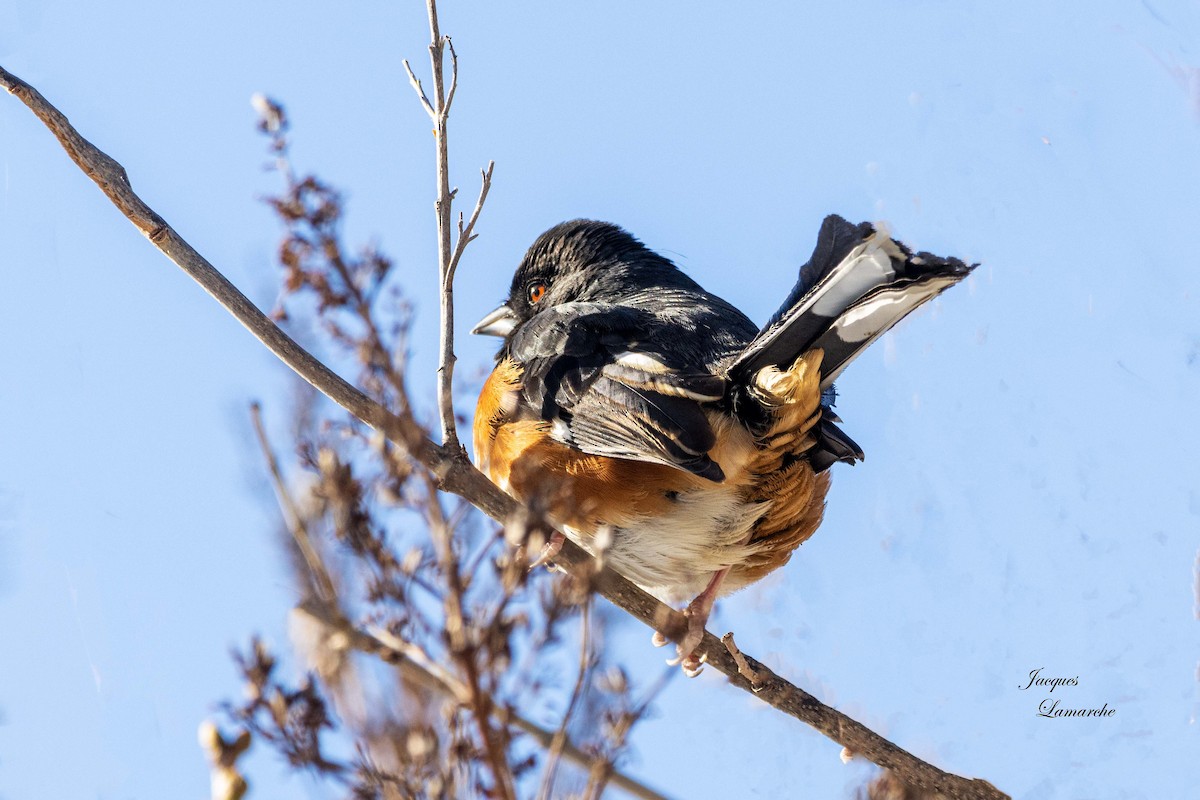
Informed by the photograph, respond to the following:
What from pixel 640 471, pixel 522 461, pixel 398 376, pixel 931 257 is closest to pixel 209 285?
pixel 398 376

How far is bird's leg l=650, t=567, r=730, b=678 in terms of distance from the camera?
3590mm

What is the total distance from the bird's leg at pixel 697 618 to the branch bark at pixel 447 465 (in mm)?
53

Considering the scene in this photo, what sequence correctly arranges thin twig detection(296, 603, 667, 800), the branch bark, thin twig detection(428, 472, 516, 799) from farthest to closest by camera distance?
the branch bark, thin twig detection(296, 603, 667, 800), thin twig detection(428, 472, 516, 799)

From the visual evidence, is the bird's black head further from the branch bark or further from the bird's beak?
the branch bark

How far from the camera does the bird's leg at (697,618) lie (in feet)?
11.8

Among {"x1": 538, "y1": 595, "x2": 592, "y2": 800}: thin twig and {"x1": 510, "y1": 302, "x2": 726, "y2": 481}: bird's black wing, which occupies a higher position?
{"x1": 510, "y1": 302, "x2": 726, "y2": 481}: bird's black wing

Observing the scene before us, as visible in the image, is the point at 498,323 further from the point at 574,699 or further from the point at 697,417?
the point at 574,699

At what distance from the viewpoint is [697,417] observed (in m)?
3.26

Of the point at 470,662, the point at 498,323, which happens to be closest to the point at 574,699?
the point at 470,662

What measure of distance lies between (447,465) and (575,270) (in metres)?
2.21

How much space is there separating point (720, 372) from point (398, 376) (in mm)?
1565

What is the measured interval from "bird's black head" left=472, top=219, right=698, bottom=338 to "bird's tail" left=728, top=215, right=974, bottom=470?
1.37 m

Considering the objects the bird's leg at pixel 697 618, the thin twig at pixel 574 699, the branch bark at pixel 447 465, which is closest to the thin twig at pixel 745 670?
the branch bark at pixel 447 465

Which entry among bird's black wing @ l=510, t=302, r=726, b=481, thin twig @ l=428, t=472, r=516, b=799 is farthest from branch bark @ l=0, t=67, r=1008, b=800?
bird's black wing @ l=510, t=302, r=726, b=481
